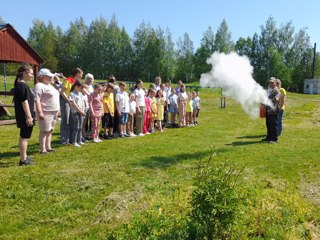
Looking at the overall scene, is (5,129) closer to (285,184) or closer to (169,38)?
(285,184)

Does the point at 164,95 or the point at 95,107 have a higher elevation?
the point at 164,95

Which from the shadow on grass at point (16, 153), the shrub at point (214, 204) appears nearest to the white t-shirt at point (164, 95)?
the shadow on grass at point (16, 153)

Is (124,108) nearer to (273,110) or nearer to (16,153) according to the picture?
(16,153)

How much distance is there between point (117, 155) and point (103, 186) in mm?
2417

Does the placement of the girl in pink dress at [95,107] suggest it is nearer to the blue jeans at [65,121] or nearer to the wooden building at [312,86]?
the blue jeans at [65,121]

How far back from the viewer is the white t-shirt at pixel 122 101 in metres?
11.2

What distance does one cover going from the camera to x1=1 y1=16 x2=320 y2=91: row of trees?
6856 centimetres

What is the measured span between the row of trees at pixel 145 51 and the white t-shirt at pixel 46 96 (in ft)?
201

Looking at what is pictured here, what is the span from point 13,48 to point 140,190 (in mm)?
14137

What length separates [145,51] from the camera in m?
75.0

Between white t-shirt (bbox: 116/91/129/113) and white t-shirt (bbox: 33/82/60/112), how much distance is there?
10.4ft

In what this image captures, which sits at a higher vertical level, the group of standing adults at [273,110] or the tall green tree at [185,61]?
the tall green tree at [185,61]

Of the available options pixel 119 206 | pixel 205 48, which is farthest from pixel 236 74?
pixel 205 48

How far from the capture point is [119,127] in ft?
38.1
